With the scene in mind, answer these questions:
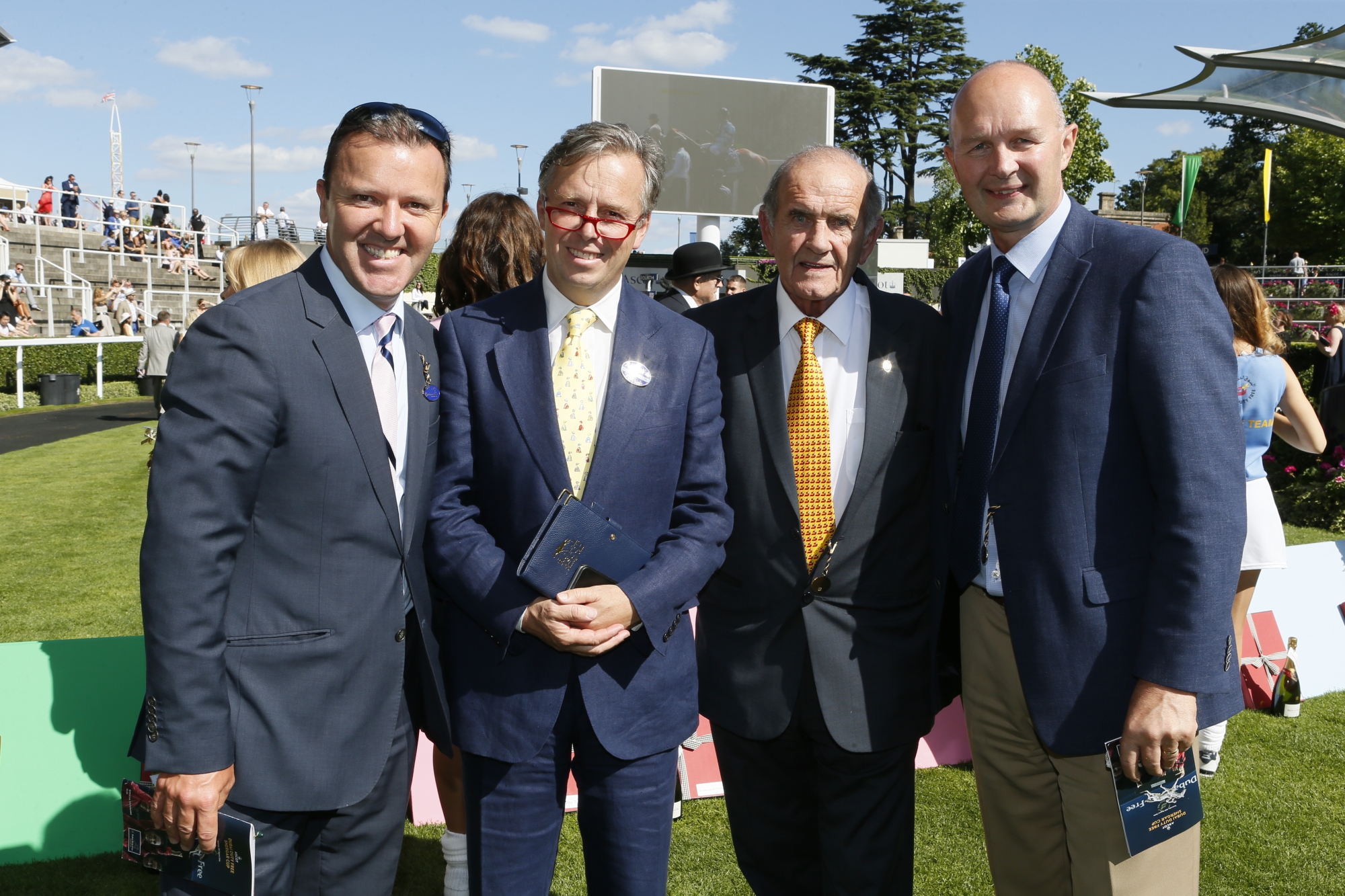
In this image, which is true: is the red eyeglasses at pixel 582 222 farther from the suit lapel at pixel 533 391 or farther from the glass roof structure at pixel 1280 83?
the glass roof structure at pixel 1280 83

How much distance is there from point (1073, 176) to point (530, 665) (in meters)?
50.3

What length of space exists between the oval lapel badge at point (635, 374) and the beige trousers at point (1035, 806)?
1083 millimetres

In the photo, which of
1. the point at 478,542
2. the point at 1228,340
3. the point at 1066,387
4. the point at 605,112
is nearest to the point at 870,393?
the point at 1066,387

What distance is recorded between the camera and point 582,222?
2223mm

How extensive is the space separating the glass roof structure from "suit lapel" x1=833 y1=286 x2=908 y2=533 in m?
8.56

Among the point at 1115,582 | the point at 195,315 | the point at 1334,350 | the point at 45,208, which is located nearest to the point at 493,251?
the point at 1115,582

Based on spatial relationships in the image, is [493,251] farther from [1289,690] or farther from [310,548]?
[1289,690]

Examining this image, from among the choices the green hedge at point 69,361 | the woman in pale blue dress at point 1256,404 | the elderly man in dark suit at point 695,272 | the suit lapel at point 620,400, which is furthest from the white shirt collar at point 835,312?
the green hedge at point 69,361

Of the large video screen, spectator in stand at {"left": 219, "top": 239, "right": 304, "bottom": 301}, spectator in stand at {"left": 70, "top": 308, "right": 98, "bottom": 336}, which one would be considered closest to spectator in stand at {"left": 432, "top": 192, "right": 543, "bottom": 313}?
spectator in stand at {"left": 219, "top": 239, "right": 304, "bottom": 301}

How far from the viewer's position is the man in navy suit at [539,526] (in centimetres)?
218

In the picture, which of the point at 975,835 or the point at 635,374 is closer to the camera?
the point at 635,374

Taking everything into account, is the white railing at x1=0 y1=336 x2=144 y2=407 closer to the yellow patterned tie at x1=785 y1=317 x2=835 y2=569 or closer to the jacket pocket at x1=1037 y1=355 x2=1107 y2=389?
the yellow patterned tie at x1=785 y1=317 x2=835 y2=569

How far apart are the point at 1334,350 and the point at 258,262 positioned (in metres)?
12.2

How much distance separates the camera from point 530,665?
7.22 ft
